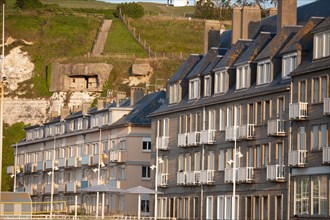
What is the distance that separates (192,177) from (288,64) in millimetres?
18641

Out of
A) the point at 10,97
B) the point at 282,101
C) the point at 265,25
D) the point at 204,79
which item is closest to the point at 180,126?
the point at 204,79

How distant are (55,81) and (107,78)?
8.06m

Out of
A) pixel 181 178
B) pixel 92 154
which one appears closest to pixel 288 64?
pixel 181 178

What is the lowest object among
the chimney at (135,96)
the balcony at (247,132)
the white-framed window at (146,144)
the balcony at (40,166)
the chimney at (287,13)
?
the balcony at (40,166)

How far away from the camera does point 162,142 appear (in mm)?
108625

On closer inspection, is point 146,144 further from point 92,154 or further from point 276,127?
point 276,127

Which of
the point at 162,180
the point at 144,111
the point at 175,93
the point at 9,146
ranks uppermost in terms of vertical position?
the point at 175,93

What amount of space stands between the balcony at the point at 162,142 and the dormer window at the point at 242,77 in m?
15.1

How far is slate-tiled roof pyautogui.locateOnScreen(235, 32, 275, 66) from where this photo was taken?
93250mm

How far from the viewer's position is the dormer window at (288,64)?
279ft

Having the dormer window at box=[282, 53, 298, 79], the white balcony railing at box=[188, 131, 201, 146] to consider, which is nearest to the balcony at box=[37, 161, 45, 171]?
the white balcony railing at box=[188, 131, 201, 146]

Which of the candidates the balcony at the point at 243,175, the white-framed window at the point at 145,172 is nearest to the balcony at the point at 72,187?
the white-framed window at the point at 145,172

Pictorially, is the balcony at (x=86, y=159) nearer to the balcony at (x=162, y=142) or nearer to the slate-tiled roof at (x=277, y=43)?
the balcony at (x=162, y=142)

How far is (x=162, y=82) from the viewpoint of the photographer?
18538 centimetres
